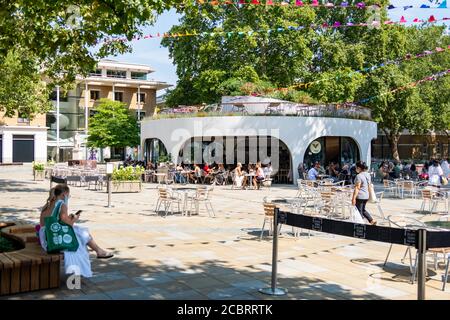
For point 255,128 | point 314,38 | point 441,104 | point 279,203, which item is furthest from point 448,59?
point 279,203

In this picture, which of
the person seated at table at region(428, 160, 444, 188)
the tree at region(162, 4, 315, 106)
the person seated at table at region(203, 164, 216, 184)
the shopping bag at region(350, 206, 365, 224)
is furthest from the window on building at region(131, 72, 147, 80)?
the shopping bag at region(350, 206, 365, 224)

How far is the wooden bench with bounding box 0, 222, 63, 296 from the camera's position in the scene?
564cm

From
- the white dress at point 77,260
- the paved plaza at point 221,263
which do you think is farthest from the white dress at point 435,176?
the white dress at point 77,260

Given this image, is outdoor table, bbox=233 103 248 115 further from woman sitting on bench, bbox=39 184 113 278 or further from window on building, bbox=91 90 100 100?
window on building, bbox=91 90 100 100

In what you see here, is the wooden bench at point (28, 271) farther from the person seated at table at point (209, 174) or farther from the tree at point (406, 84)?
the tree at point (406, 84)

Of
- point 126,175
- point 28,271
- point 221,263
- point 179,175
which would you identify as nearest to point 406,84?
point 179,175

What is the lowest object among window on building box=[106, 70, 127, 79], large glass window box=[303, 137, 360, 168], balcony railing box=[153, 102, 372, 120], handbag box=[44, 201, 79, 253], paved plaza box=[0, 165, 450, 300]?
paved plaza box=[0, 165, 450, 300]

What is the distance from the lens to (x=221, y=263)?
7.54m

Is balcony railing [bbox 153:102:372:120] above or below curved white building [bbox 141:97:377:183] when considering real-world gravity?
above

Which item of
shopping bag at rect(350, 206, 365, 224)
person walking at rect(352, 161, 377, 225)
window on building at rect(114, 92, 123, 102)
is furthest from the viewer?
window on building at rect(114, 92, 123, 102)

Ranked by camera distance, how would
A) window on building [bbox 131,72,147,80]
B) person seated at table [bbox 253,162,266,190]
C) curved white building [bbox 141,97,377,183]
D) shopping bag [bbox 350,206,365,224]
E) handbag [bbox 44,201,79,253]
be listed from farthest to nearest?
window on building [bbox 131,72,147,80], curved white building [bbox 141,97,377,183], person seated at table [bbox 253,162,266,190], shopping bag [bbox 350,206,365,224], handbag [bbox 44,201,79,253]

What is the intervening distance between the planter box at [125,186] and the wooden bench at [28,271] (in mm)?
13638

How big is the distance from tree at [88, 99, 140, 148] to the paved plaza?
3534cm

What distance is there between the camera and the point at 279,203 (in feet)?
35.3
